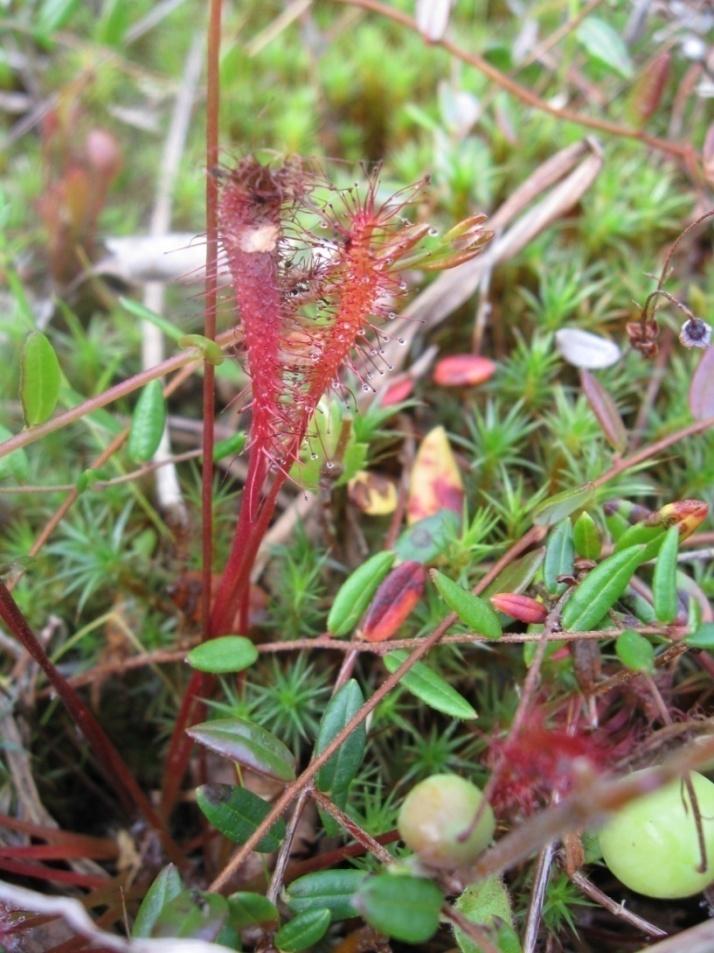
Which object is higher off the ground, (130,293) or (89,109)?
(89,109)

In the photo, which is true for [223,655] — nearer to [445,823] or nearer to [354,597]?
[354,597]

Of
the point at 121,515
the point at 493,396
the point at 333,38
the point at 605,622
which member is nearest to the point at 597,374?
the point at 493,396

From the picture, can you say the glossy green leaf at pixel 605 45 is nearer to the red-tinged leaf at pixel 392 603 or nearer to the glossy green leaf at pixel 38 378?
the red-tinged leaf at pixel 392 603

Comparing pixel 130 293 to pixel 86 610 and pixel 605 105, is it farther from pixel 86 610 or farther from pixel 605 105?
pixel 605 105

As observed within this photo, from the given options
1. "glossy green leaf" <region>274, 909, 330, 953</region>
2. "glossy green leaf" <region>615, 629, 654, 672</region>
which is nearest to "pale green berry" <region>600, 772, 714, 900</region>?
"glossy green leaf" <region>615, 629, 654, 672</region>

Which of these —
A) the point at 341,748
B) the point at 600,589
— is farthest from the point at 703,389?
the point at 341,748

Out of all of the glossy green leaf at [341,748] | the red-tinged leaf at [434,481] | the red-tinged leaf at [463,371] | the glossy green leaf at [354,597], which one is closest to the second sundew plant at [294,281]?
the glossy green leaf at [354,597]

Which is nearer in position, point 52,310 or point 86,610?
point 86,610
